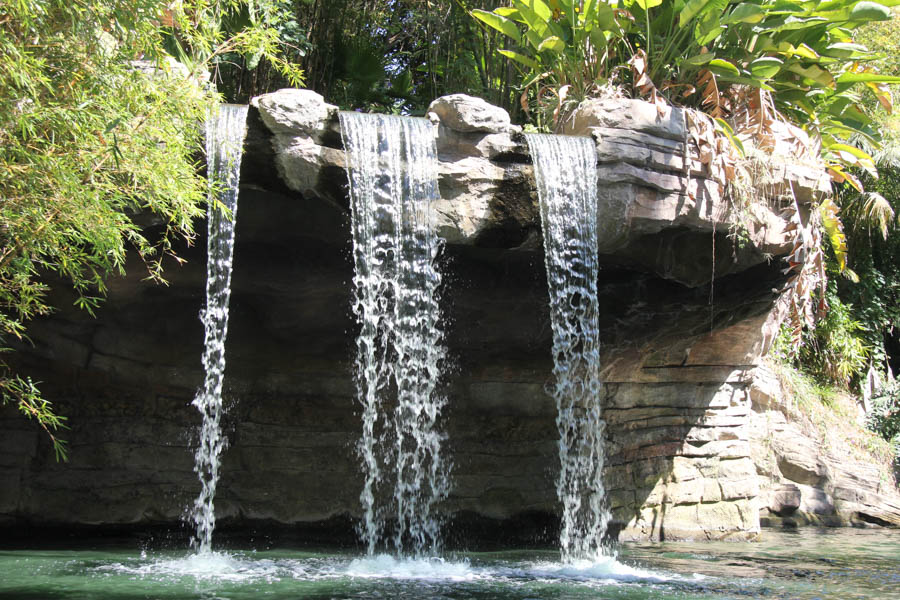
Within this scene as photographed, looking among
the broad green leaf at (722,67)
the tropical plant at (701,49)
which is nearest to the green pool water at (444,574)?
the tropical plant at (701,49)

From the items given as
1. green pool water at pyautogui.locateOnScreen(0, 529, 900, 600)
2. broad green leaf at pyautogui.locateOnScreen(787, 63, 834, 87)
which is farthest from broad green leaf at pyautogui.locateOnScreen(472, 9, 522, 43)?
green pool water at pyautogui.locateOnScreen(0, 529, 900, 600)

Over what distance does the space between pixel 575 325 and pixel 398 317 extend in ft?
5.64

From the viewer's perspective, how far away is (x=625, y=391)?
31.9 feet

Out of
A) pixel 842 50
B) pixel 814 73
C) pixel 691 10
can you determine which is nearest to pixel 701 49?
pixel 691 10

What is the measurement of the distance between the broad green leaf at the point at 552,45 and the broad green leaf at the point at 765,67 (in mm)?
1810

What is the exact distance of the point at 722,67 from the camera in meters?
8.51

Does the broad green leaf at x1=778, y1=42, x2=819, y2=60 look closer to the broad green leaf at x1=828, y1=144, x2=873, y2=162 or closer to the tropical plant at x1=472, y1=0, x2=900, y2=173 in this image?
the tropical plant at x1=472, y1=0, x2=900, y2=173

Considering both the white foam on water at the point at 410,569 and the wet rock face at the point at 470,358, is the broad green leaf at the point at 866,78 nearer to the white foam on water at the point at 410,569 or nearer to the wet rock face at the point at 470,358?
the wet rock face at the point at 470,358

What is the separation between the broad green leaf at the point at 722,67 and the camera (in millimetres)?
8398

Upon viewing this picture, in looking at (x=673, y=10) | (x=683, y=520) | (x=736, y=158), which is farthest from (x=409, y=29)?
(x=683, y=520)

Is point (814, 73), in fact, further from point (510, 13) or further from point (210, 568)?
point (210, 568)

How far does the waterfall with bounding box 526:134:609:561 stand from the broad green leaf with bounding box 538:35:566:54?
1308 millimetres

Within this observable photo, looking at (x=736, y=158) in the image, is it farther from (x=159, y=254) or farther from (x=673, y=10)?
(x=159, y=254)

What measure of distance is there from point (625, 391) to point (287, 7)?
6.06 meters
